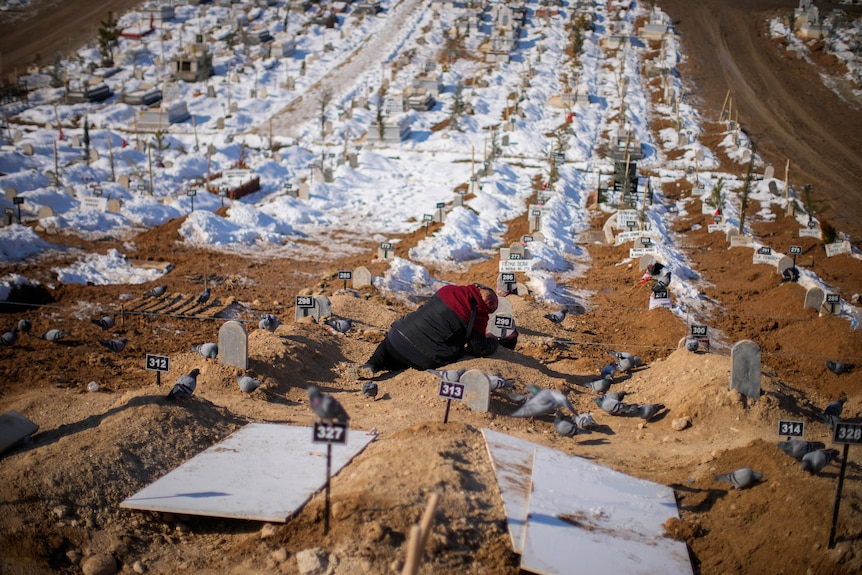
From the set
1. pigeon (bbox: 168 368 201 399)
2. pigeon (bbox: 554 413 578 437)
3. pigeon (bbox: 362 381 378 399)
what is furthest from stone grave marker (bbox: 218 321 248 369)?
pigeon (bbox: 554 413 578 437)

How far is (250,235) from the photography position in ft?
70.2

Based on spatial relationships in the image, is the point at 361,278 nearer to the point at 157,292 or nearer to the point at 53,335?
the point at 157,292

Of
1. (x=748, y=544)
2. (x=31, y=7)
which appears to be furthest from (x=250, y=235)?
(x=31, y=7)

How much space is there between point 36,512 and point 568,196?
2171 centimetres

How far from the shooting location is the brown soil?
6531 mm

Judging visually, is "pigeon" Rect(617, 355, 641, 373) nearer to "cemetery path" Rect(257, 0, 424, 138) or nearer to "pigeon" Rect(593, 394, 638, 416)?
"pigeon" Rect(593, 394, 638, 416)

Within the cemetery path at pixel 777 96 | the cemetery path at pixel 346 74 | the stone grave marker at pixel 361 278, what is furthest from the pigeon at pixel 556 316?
the cemetery path at pixel 346 74

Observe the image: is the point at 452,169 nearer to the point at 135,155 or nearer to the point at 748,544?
the point at 135,155

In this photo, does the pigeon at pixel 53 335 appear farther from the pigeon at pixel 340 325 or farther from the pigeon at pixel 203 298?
the pigeon at pixel 340 325

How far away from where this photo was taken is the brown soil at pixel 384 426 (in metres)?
6.53

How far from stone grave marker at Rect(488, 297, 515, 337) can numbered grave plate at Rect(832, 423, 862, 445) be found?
5.53 meters

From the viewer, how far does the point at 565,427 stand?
9469 mm

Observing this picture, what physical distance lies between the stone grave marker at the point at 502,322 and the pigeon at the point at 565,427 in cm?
246

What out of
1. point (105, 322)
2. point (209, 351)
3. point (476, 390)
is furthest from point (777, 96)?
point (209, 351)
